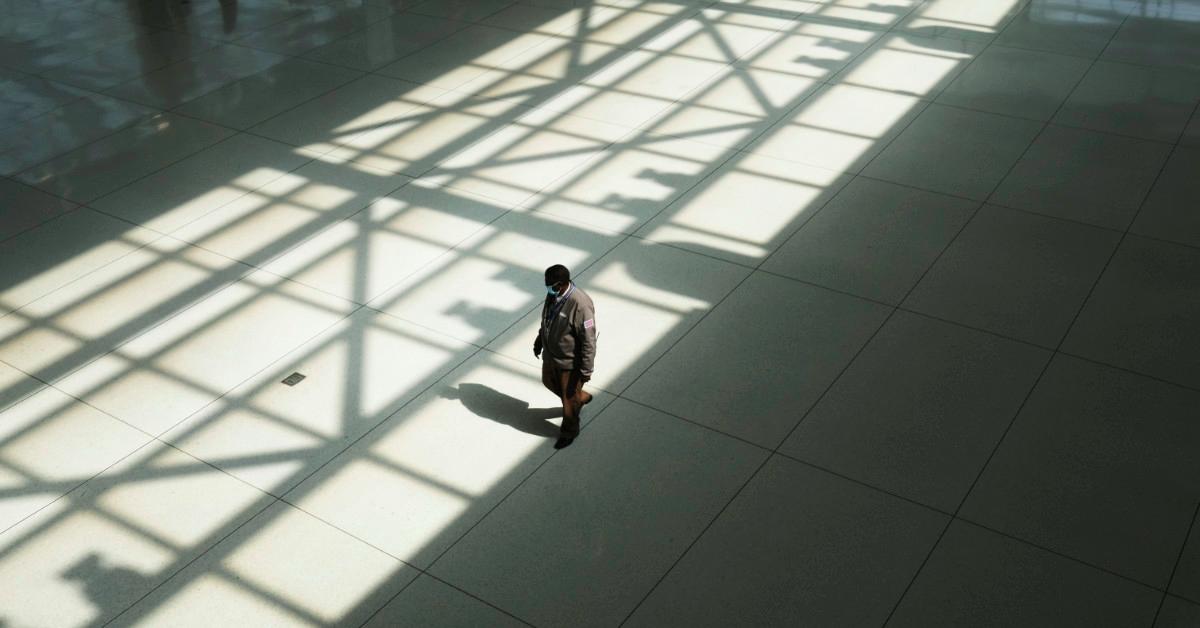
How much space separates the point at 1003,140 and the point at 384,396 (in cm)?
644

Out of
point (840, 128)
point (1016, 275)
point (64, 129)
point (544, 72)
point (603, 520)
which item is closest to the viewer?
point (603, 520)

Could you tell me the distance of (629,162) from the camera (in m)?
11.1

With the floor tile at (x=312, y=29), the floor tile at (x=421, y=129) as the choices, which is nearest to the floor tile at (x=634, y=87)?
the floor tile at (x=421, y=129)

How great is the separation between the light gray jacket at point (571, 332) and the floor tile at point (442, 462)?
1.97 feet

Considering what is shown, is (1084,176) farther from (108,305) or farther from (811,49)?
(108,305)

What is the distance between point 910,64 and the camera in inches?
512

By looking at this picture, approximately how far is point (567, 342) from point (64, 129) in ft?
25.1

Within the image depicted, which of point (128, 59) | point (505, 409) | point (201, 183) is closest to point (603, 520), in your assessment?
point (505, 409)

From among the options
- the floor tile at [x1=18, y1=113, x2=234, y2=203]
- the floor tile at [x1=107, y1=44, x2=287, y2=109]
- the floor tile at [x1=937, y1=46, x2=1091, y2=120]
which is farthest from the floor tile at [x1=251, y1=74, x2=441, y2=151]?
the floor tile at [x1=937, y1=46, x2=1091, y2=120]

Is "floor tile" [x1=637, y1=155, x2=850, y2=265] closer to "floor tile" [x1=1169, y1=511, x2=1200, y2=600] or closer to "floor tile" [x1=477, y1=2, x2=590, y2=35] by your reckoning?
"floor tile" [x1=1169, y1=511, x2=1200, y2=600]

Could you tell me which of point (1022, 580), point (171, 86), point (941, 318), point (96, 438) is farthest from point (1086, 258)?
point (171, 86)

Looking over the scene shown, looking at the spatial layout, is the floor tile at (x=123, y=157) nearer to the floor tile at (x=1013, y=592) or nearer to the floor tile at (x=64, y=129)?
the floor tile at (x=64, y=129)

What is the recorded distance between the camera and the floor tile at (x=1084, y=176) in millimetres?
10016

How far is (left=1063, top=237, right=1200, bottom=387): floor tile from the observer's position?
321 inches
